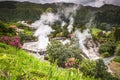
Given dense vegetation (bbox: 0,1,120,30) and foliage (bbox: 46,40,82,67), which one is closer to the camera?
foliage (bbox: 46,40,82,67)

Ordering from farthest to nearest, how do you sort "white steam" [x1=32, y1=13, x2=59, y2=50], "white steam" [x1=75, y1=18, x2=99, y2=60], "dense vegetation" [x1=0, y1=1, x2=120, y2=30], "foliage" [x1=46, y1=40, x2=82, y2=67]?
1. "white steam" [x1=32, y1=13, x2=59, y2=50]
2. "dense vegetation" [x1=0, y1=1, x2=120, y2=30]
3. "white steam" [x1=75, y1=18, x2=99, y2=60]
4. "foliage" [x1=46, y1=40, x2=82, y2=67]

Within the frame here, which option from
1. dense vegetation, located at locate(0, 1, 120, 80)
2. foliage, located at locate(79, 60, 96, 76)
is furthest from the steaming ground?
foliage, located at locate(79, 60, 96, 76)

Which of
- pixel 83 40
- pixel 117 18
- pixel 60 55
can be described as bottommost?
pixel 83 40

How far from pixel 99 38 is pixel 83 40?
2329 millimetres

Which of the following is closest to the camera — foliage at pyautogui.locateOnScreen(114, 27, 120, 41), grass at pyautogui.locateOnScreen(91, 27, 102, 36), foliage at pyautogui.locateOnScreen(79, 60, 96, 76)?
foliage at pyautogui.locateOnScreen(79, 60, 96, 76)

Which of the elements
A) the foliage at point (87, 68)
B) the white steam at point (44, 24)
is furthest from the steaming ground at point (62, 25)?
the foliage at point (87, 68)

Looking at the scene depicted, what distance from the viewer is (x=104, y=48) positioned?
95.6 feet

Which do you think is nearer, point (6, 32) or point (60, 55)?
point (60, 55)

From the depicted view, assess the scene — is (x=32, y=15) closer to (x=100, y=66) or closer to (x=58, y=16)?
(x=58, y=16)

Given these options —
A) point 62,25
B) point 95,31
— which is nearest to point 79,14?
point 95,31

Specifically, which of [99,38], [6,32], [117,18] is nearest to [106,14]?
[117,18]

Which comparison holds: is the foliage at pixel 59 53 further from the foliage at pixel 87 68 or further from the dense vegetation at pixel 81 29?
the foliage at pixel 87 68

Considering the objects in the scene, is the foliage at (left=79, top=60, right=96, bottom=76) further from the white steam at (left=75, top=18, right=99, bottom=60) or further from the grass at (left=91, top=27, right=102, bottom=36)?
the grass at (left=91, top=27, right=102, bottom=36)

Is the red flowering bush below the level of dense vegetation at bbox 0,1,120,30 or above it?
above
